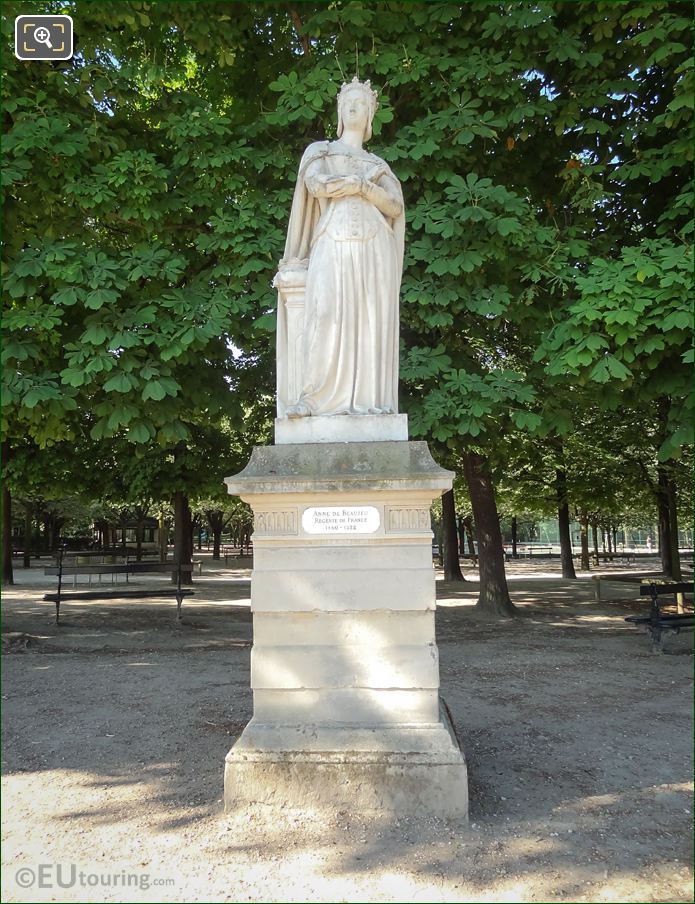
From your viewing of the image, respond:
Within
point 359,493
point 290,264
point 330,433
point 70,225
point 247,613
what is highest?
point 70,225

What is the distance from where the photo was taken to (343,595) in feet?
14.5

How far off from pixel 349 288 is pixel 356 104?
4.41ft

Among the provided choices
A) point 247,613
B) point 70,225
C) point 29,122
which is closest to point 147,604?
point 247,613

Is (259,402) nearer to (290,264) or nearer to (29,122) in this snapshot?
(29,122)

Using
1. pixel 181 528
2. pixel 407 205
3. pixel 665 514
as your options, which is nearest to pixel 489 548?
pixel 665 514

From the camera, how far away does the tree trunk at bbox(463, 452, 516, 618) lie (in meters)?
13.4

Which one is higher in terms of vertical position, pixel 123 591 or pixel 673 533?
pixel 673 533

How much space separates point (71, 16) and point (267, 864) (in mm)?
8462

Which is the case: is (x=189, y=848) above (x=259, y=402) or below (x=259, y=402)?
below

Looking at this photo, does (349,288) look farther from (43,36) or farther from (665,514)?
(665,514)

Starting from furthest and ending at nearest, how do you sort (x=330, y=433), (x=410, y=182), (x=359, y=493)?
(x=410, y=182)
(x=330, y=433)
(x=359, y=493)

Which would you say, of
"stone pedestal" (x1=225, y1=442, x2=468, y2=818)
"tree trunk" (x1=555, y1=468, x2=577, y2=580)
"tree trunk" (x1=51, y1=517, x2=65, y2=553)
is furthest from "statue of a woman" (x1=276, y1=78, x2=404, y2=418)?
"tree trunk" (x1=51, y1=517, x2=65, y2=553)

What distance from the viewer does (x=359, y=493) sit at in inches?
174

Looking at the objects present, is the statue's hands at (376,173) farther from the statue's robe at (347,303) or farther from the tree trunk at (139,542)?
the tree trunk at (139,542)
